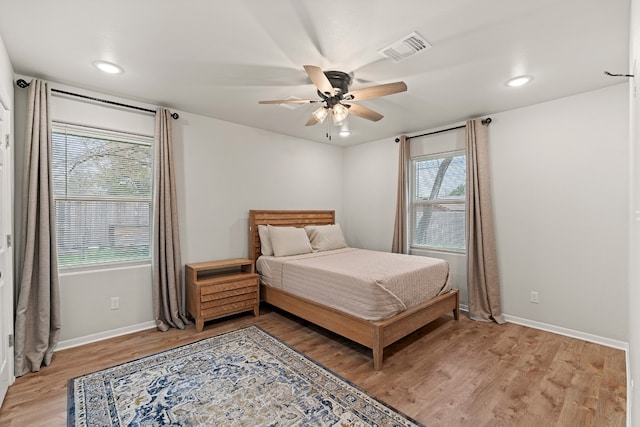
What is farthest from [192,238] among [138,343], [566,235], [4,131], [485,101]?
[566,235]

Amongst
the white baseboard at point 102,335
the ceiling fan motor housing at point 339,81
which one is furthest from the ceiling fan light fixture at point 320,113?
the white baseboard at point 102,335

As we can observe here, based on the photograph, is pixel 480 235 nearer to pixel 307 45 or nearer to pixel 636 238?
pixel 636 238

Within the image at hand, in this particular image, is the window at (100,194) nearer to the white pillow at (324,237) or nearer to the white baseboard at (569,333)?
the white pillow at (324,237)

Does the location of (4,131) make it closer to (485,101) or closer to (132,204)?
(132,204)

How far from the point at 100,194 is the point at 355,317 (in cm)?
284

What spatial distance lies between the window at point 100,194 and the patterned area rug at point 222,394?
1.23 meters

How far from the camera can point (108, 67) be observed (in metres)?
2.47

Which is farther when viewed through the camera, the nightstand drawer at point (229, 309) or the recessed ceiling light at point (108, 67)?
the nightstand drawer at point (229, 309)

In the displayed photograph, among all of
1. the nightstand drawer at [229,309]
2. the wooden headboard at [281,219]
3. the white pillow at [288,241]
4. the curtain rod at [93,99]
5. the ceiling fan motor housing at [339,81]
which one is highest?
the curtain rod at [93,99]

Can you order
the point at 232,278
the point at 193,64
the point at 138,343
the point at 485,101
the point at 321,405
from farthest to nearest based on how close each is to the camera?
1. the point at 232,278
2. the point at 485,101
3. the point at 138,343
4. the point at 193,64
5. the point at 321,405

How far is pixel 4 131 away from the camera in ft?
7.09

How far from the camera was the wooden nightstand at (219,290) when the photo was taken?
3.25 metres

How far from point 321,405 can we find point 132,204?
2.80m

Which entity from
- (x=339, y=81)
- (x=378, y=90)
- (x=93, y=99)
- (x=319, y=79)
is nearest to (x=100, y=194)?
(x=93, y=99)
